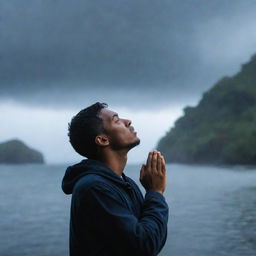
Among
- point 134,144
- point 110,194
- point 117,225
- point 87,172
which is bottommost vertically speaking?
point 117,225

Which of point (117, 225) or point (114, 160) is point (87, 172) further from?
point (117, 225)

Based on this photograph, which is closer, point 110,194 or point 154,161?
point 110,194

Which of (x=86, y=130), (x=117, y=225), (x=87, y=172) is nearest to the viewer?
(x=117, y=225)

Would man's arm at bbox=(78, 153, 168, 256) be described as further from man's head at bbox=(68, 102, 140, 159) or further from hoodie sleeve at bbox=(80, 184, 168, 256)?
man's head at bbox=(68, 102, 140, 159)

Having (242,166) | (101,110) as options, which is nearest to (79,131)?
(101,110)

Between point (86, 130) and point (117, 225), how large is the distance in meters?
0.66

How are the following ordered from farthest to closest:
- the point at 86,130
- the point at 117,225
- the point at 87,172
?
1. the point at 86,130
2. the point at 87,172
3. the point at 117,225

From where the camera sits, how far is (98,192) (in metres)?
2.57

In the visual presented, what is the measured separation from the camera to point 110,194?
2.59 meters

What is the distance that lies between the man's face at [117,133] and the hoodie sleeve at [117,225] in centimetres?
41

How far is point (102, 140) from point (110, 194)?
450 mm

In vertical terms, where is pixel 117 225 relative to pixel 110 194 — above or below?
below

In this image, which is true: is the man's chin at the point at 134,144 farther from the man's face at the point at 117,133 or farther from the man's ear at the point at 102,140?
the man's ear at the point at 102,140

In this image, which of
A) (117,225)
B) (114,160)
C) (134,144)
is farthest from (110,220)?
(134,144)
